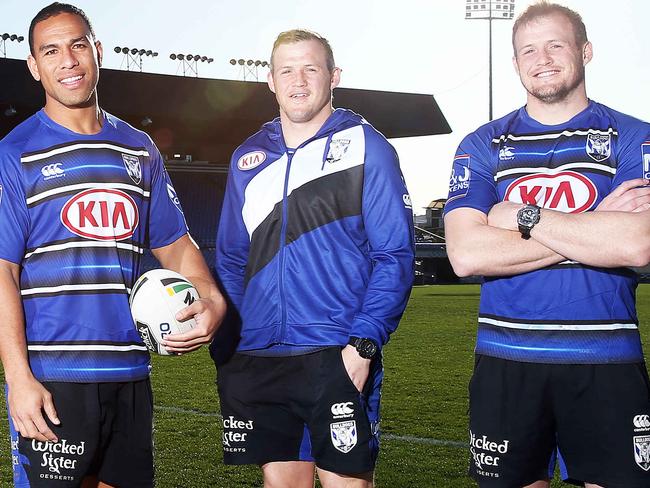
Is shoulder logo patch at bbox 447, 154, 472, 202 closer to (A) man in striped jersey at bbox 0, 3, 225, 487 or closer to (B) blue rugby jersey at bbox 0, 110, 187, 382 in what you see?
(A) man in striped jersey at bbox 0, 3, 225, 487

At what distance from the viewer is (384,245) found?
3.13m

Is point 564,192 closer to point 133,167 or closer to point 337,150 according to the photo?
point 337,150

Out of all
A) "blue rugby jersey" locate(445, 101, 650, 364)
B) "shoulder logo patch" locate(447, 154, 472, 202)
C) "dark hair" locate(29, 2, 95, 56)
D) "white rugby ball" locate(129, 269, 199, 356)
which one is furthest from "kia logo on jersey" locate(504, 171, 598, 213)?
"dark hair" locate(29, 2, 95, 56)

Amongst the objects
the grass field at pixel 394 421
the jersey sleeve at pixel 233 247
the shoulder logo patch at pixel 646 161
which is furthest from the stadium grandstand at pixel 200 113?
the shoulder logo patch at pixel 646 161

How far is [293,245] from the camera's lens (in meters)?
3.24

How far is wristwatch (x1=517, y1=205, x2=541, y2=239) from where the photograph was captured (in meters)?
2.87

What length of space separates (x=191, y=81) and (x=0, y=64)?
18.5 ft

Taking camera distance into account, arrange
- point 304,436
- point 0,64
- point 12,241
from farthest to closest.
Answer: point 0,64 → point 304,436 → point 12,241

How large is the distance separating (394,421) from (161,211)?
4.47 meters

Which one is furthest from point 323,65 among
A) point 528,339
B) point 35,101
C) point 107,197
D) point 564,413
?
point 35,101

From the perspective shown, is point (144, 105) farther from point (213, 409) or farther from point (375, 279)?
point (375, 279)

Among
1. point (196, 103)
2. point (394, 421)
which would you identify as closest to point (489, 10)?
point (196, 103)

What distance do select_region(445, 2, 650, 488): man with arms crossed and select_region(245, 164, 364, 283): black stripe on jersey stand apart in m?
0.42

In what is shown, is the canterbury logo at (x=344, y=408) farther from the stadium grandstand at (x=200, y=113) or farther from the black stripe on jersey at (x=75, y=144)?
the stadium grandstand at (x=200, y=113)
